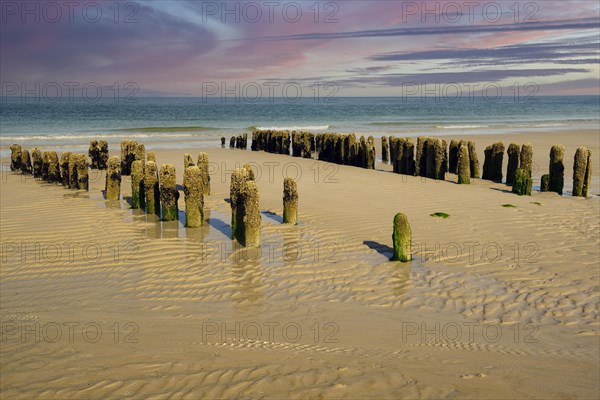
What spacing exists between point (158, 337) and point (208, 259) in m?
2.96

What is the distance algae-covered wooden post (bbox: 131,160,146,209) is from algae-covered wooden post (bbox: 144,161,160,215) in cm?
32

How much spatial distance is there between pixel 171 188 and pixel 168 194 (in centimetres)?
15

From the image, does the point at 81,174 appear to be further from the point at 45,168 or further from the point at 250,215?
the point at 250,215

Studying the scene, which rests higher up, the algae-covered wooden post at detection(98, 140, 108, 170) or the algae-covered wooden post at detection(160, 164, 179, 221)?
the algae-covered wooden post at detection(98, 140, 108, 170)

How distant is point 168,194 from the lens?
11312 millimetres

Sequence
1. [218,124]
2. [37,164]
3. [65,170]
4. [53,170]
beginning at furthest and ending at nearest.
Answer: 1. [218,124]
2. [37,164]
3. [53,170]
4. [65,170]

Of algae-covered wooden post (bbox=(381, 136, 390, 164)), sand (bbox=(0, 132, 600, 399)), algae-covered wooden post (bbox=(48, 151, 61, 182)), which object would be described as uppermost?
algae-covered wooden post (bbox=(381, 136, 390, 164))

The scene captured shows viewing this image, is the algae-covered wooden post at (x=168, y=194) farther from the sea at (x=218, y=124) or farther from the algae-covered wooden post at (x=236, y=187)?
the sea at (x=218, y=124)

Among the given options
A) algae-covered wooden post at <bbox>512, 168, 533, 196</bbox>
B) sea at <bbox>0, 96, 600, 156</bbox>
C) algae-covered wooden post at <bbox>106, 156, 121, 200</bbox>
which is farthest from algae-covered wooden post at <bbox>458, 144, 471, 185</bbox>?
sea at <bbox>0, 96, 600, 156</bbox>

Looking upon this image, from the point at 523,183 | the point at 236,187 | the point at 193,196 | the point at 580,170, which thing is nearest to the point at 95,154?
the point at 193,196

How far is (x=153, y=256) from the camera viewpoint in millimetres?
9102

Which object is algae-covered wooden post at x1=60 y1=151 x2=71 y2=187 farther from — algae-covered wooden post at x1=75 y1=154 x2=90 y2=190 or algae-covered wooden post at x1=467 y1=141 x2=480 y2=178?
algae-covered wooden post at x1=467 y1=141 x2=480 y2=178

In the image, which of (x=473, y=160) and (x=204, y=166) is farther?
(x=473, y=160)

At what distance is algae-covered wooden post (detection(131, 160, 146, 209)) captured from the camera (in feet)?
40.7
